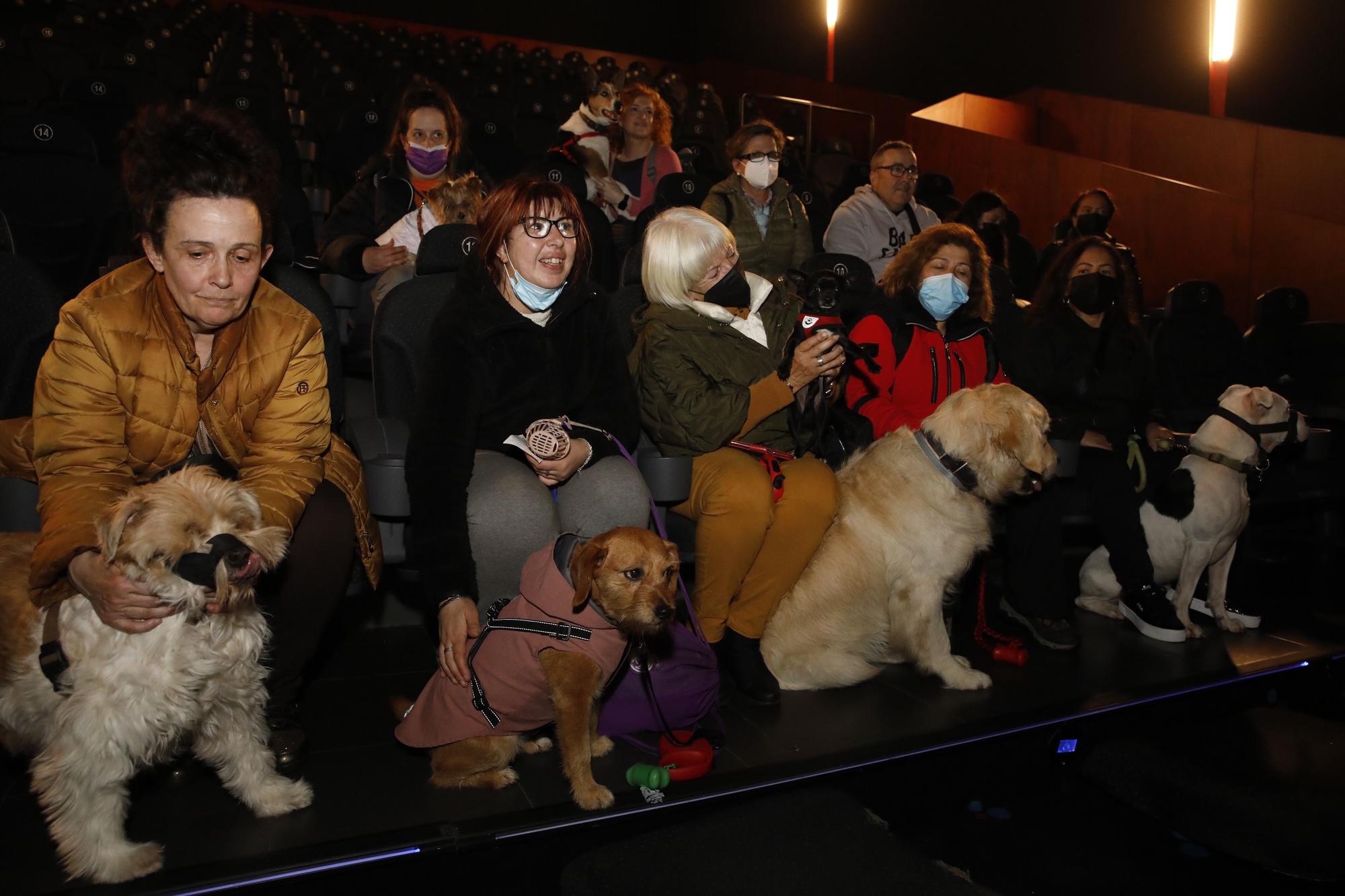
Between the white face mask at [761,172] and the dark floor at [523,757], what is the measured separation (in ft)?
6.80

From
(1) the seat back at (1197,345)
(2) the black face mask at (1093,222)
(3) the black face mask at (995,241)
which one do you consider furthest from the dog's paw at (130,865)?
(2) the black face mask at (1093,222)

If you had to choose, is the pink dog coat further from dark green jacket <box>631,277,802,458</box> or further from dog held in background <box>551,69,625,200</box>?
dog held in background <box>551,69,625,200</box>

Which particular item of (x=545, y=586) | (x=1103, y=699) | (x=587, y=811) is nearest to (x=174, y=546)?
(x=545, y=586)

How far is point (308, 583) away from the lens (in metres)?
2.15

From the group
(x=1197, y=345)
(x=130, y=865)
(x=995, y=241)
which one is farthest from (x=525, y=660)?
(x=995, y=241)

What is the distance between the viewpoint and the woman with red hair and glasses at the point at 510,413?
2.16 metres

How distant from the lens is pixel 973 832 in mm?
2301

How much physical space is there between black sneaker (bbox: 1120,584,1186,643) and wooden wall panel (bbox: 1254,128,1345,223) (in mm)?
5157

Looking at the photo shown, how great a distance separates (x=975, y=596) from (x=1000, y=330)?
1211 mm

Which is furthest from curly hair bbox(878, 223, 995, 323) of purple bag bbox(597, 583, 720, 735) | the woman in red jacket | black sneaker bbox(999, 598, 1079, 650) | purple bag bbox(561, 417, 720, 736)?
purple bag bbox(597, 583, 720, 735)

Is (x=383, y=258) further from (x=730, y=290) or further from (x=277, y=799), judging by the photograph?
(x=277, y=799)

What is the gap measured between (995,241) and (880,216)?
97cm

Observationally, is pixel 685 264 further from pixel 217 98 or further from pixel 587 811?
pixel 217 98

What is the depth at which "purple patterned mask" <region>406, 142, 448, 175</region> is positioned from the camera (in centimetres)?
389
